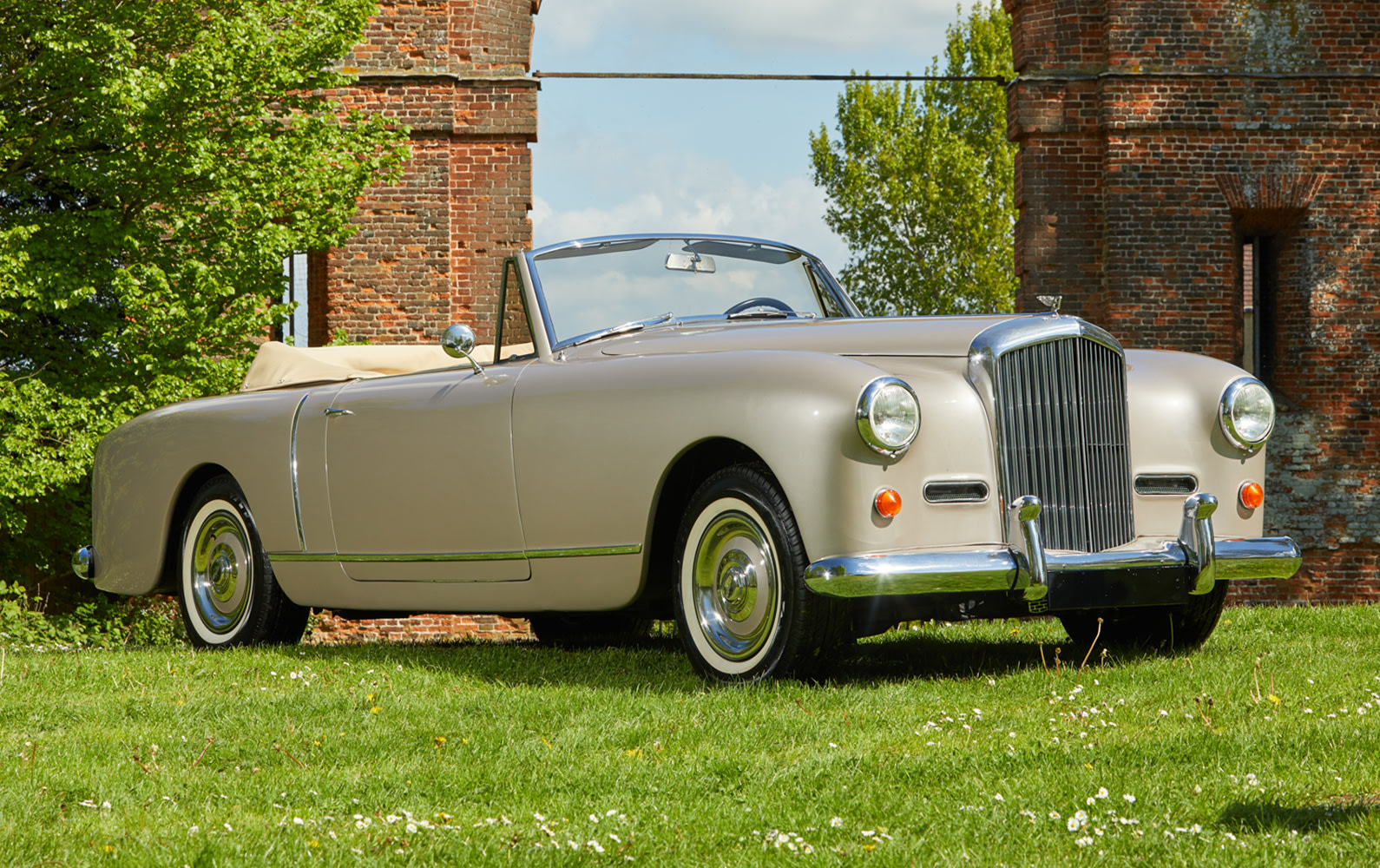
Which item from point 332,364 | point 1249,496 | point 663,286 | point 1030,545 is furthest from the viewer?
point 332,364

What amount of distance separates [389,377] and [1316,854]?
454 cm

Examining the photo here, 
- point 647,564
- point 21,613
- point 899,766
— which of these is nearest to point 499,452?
point 647,564

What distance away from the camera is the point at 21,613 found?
12.4 metres

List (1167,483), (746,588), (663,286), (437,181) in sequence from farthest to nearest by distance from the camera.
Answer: (437,181) < (663,286) < (1167,483) < (746,588)

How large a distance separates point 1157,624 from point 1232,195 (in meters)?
Answer: 9.82

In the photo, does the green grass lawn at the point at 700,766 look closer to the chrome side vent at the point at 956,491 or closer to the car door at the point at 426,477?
the car door at the point at 426,477

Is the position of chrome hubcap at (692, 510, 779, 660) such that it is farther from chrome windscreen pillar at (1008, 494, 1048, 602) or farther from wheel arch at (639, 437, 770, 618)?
chrome windscreen pillar at (1008, 494, 1048, 602)

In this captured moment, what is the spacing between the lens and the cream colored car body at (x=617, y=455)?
179 inches

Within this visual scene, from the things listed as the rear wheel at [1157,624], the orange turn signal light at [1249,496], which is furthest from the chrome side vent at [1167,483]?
the rear wheel at [1157,624]

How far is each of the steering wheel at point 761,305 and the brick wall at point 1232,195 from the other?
882 centimetres

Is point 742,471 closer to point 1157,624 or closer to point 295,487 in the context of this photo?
point 1157,624

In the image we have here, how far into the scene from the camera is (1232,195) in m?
14.3

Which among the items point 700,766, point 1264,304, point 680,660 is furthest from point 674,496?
point 1264,304

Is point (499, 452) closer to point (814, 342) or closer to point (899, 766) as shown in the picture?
point (814, 342)
